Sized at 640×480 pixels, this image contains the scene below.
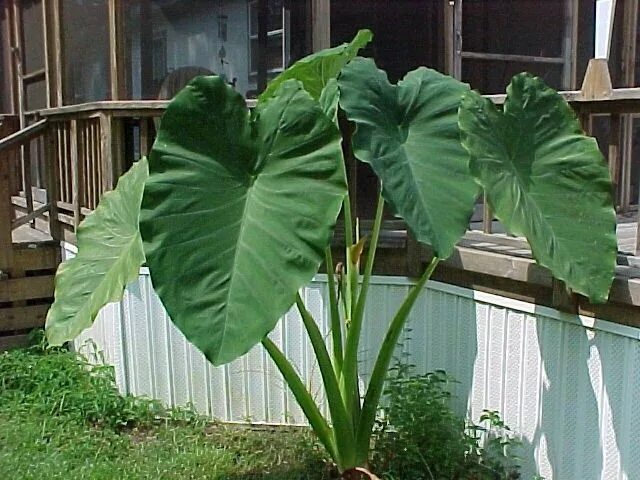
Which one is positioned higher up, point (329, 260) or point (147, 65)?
point (147, 65)

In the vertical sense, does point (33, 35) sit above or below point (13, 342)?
above

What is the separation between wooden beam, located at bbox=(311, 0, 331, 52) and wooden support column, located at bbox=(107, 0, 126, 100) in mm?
1290

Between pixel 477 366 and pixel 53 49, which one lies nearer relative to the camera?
pixel 477 366

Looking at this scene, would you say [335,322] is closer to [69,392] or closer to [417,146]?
[417,146]

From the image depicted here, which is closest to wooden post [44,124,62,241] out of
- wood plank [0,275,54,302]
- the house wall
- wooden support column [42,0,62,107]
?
wood plank [0,275,54,302]

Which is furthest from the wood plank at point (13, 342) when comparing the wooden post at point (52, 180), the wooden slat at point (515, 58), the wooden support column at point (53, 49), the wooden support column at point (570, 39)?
the wooden support column at point (570, 39)

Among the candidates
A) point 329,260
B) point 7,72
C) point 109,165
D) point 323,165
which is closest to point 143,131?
point 109,165

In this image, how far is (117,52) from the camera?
493 cm

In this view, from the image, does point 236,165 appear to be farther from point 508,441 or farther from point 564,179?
point 508,441

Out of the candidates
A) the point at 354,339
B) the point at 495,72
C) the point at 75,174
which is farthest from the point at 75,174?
the point at 495,72

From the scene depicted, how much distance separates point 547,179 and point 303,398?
122 cm

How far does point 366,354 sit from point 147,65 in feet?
8.93

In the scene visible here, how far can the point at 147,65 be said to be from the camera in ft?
16.7

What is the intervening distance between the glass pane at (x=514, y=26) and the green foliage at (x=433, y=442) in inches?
129
